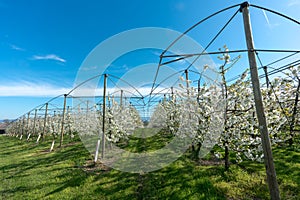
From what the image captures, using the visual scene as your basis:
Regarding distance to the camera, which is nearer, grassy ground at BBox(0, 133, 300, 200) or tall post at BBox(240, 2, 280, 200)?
tall post at BBox(240, 2, 280, 200)

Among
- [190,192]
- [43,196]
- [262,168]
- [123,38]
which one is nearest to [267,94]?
[262,168]

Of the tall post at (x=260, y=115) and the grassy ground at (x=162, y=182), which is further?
the grassy ground at (x=162, y=182)

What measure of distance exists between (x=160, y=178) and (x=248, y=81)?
375cm

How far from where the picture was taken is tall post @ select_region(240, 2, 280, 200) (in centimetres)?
232

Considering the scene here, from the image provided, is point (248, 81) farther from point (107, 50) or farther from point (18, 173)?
point (18, 173)

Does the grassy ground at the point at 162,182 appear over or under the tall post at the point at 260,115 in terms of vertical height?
under

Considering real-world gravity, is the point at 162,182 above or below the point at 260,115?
below

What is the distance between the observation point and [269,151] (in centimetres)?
232

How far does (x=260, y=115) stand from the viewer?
2.38 m

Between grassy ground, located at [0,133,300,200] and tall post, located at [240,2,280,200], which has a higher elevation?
tall post, located at [240,2,280,200]

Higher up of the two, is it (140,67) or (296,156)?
(140,67)

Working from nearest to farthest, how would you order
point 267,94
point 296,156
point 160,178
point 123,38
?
1. point 267,94
2. point 160,178
3. point 296,156
4. point 123,38

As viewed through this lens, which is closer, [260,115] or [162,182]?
[260,115]

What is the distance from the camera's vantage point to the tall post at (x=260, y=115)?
2.32 meters
